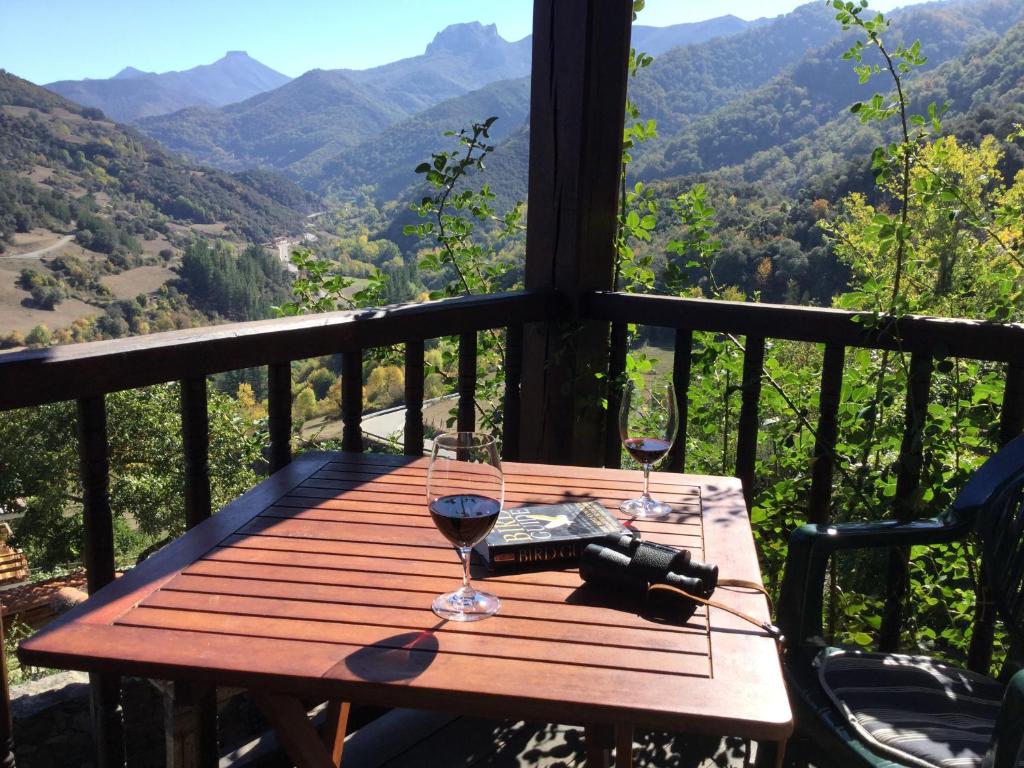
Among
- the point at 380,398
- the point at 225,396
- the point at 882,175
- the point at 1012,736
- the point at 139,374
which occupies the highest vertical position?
the point at 882,175

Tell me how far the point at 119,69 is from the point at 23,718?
132ft

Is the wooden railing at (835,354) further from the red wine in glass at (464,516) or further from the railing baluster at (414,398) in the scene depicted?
the red wine in glass at (464,516)

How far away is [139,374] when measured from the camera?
4.71 ft

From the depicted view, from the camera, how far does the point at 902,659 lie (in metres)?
1.55

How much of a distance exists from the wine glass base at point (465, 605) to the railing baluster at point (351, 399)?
103cm

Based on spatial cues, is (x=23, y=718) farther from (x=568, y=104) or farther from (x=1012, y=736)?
(x=1012, y=736)

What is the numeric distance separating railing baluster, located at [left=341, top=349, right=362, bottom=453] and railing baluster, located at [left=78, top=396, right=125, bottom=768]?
62 centimetres

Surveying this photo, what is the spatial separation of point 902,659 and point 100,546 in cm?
157

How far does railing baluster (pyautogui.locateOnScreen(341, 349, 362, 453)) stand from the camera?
199 centimetres

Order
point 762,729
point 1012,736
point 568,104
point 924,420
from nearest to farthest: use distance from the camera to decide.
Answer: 1. point 762,729
2. point 1012,736
3. point 924,420
4. point 568,104

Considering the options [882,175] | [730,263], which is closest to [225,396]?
[730,263]

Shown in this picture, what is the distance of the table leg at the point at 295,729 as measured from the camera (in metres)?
1.05

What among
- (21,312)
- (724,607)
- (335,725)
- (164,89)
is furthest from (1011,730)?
(164,89)

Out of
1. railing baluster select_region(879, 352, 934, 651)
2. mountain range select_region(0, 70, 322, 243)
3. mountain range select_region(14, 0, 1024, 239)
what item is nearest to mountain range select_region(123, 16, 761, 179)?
mountain range select_region(0, 70, 322, 243)
